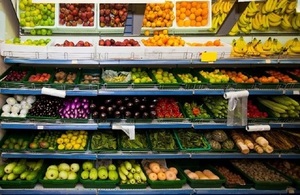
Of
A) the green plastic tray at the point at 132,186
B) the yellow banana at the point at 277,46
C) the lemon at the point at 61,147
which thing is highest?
the yellow banana at the point at 277,46

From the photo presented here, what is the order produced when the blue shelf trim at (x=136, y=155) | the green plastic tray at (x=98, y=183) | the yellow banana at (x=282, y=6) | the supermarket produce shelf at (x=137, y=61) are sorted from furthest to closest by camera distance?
the yellow banana at (x=282, y=6)
the blue shelf trim at (x=136, y=155)
the green plastic tray at (x=98, y=183)
the supermarket produce shelf at (x=137, y=61)

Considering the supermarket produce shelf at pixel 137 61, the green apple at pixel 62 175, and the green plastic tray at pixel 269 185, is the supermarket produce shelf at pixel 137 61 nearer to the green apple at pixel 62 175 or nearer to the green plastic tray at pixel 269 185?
the green apple at pixel 62 175

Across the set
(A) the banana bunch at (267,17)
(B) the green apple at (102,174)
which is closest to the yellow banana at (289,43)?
(A) the banana bunch at (267,17)

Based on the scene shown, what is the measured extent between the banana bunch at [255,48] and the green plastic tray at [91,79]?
1.83m

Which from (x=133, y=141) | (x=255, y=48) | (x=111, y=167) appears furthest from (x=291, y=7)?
(x=111, y=167)

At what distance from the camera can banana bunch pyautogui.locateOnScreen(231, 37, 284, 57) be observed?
3822mm

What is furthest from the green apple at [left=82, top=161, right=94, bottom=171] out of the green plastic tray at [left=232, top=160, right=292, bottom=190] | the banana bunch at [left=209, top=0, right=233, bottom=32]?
the banana bunch at [left=209, top=0, right=233, bottom=32]

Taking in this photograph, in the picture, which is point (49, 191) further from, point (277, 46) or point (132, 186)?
point (277, 46)

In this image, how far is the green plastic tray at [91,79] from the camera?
3689 mm

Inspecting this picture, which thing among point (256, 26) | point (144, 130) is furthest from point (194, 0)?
point (144, 130)

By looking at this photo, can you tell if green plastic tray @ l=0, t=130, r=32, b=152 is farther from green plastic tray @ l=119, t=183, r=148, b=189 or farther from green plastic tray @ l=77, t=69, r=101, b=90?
green plastic tray @ l=119, t=183, r=148, b=189

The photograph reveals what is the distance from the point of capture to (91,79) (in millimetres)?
3904

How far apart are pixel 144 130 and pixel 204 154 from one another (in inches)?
36.8

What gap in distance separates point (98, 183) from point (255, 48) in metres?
2.78
